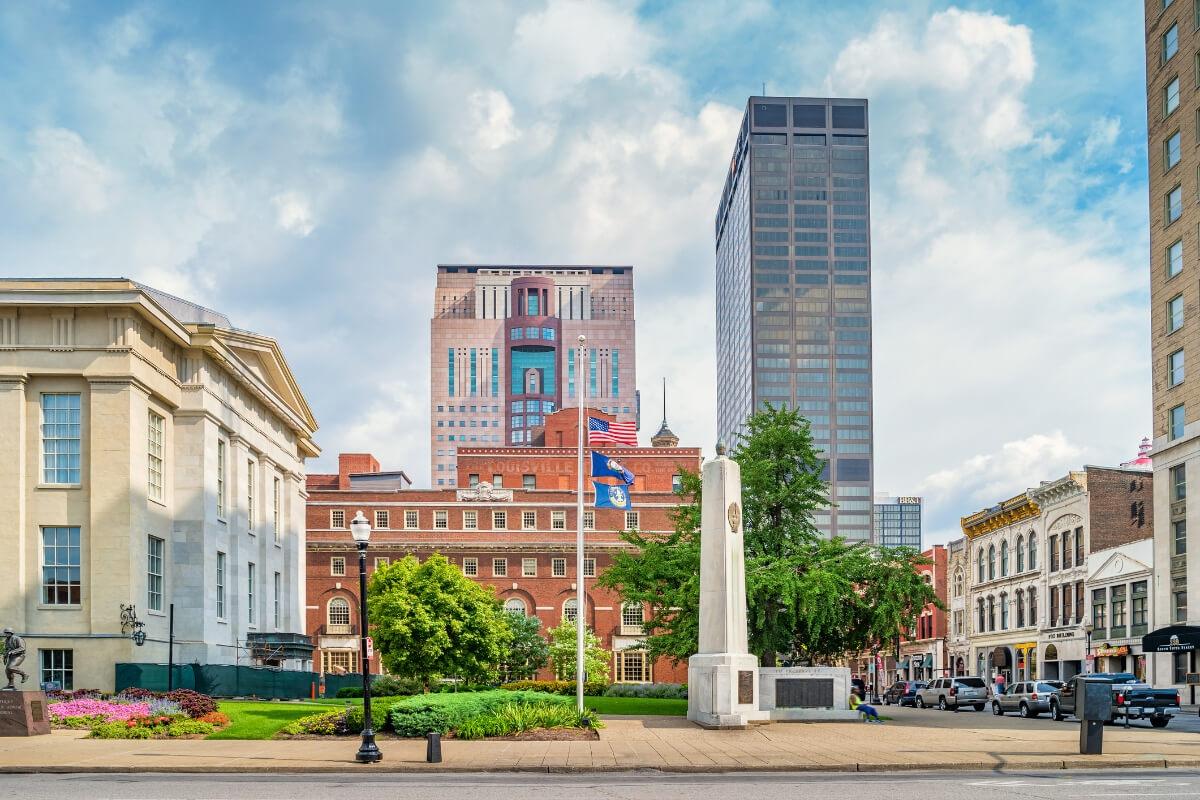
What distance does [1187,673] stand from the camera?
197ft

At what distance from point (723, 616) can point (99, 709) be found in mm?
17934

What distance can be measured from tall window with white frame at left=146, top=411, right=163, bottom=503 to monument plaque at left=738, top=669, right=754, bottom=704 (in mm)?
26371

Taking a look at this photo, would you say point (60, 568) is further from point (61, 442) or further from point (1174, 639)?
point (1174, 639)

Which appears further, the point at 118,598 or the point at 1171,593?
the point at 1171,593

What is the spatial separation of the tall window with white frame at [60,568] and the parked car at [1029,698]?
35324 millimetres

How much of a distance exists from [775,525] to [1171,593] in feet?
83.5

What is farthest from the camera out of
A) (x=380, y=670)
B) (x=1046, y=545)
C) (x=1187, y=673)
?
(x=380, y=670)

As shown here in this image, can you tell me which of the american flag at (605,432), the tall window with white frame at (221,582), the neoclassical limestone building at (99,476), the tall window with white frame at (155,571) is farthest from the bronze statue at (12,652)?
the tall window with white frame at (221,582)

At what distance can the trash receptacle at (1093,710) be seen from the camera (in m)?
24.3

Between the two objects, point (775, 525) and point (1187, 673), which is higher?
point (775, 525)

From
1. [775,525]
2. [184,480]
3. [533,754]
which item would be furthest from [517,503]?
[533,754]

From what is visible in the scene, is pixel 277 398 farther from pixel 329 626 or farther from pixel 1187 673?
pixel 1187 673

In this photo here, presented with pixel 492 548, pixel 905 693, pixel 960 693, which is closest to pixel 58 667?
pixel 960 693

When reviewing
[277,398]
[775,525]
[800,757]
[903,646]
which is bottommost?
[903,646]
